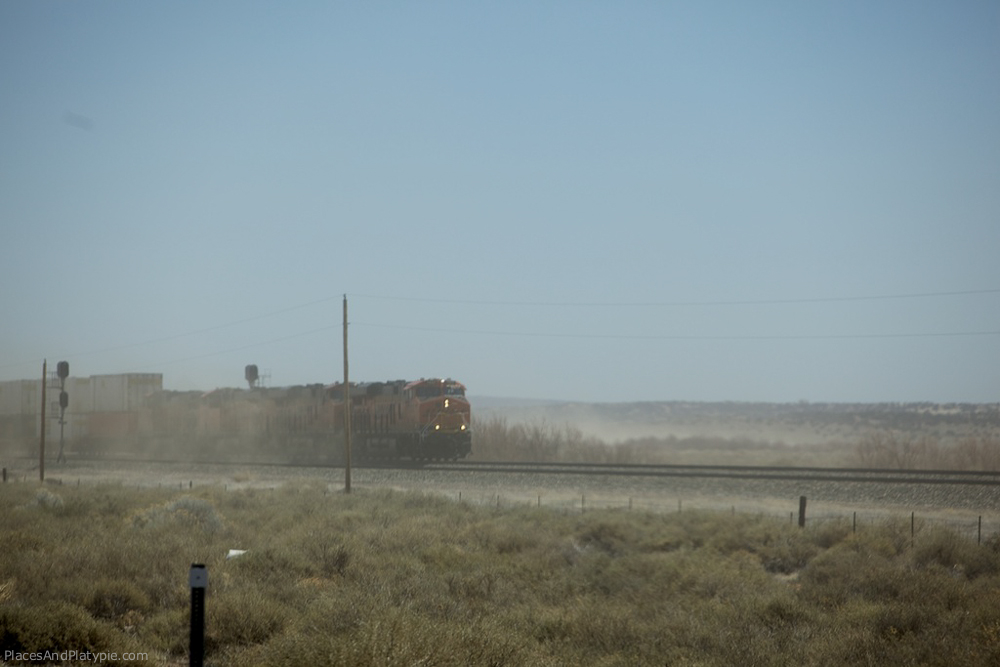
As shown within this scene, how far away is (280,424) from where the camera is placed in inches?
1944

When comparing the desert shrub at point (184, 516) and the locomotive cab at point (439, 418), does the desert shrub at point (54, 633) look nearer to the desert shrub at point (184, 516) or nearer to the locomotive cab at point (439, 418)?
the desert shrub at point (184, 516)

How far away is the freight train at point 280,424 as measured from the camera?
41.8m

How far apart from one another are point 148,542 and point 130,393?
4466 cm

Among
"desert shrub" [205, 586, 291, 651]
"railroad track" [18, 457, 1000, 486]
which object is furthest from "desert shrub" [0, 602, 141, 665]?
"railroad track" [18, 457, 1000, 486]

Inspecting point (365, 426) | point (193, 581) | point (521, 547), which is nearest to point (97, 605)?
point (193, 581)

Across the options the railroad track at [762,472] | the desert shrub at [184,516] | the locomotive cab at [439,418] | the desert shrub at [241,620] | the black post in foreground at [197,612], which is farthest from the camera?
the locomotive cab at [439,418]

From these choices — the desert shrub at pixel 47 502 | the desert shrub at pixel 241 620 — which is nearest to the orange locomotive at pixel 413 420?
the desert shrub at pixel 47 502

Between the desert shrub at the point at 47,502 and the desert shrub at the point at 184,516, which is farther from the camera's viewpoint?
the desert shrub at the point at 47,502

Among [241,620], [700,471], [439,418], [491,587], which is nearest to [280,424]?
[439,418]

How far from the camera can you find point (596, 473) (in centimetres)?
3425

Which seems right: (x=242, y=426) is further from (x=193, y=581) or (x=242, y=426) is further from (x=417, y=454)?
(x=193, y=581)

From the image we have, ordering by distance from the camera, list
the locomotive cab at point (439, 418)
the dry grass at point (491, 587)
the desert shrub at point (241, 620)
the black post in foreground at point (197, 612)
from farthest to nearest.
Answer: the locomotive cab at point (439, 418) → the desert shrub at point (241, 620) → the dry grass at point (491, 587) → the black post in foreground at point (197, 612)

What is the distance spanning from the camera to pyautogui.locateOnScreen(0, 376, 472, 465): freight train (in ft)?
137

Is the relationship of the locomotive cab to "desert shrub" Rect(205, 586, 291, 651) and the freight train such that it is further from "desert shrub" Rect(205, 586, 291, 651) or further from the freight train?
"desert shrub" Rect(205, 586, 291, 651)
